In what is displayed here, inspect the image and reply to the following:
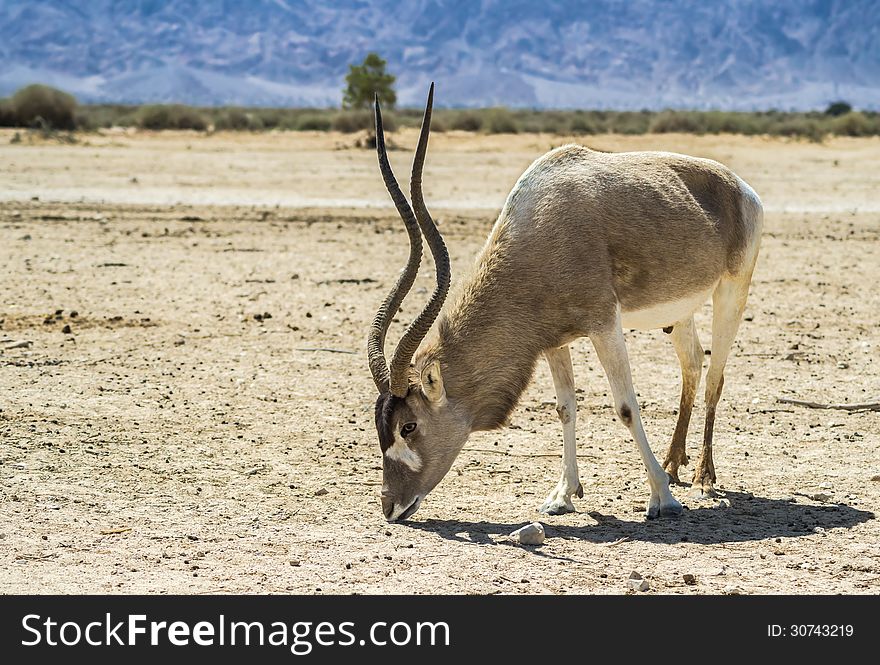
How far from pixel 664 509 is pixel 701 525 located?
0.89ft

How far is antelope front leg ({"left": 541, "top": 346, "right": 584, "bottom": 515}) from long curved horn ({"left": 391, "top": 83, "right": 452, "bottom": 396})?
37.3 inches

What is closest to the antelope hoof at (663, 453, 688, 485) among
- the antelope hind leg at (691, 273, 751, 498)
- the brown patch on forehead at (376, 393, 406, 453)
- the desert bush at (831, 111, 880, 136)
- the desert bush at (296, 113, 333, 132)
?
the antelope hind leg at (691, 273, 751, 498)

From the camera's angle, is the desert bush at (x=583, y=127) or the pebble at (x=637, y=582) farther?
the desert bush at (x=583, y=127)

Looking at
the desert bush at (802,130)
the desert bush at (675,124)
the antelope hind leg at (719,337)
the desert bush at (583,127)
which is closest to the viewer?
the antelope hind leg at (719,337)

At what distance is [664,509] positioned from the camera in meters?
8.03

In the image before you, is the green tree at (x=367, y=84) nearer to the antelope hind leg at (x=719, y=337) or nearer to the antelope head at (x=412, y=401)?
the antelope hind leg at (x=719, y=337)

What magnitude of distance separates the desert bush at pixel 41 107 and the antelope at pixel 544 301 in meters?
57.2

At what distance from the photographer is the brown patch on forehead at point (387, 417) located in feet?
24.6

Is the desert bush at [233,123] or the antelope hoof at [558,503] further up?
the desert bush at [233,123]

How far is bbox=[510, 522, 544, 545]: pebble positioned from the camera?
7328 mm

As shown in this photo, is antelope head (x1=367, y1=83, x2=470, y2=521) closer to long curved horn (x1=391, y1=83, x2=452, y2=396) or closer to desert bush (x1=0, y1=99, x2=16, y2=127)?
long curved horn (x1=391, y1=83, x2=452, y2=396)

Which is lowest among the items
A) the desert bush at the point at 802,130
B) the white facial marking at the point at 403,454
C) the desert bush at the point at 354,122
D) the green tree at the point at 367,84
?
the white facial marking at the point at 403,454

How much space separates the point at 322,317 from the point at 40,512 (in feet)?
22.1

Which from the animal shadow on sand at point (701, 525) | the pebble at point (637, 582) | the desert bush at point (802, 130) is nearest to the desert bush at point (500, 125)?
the desert bush at point (802, 130)
